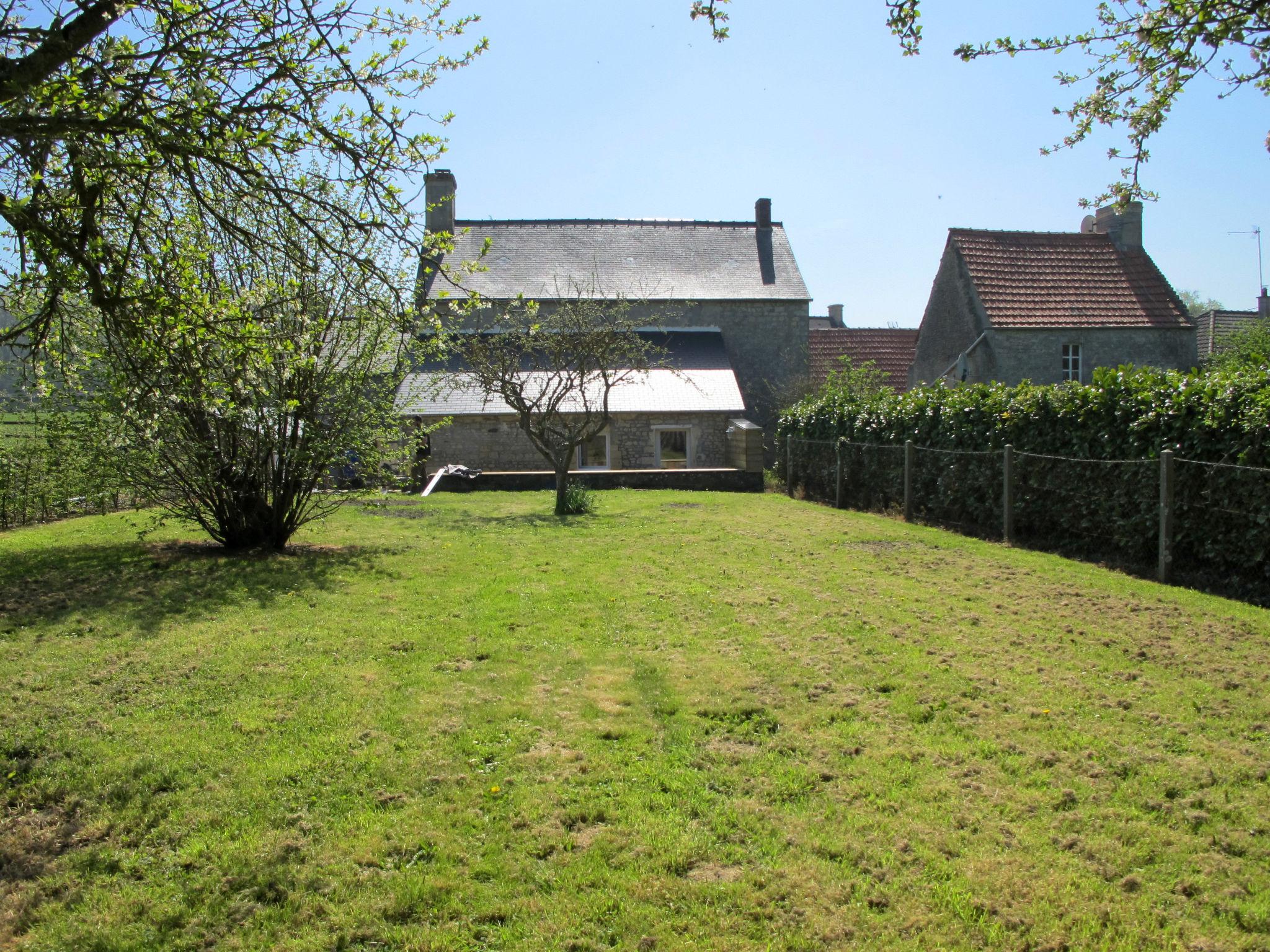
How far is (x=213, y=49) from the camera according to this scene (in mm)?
5250

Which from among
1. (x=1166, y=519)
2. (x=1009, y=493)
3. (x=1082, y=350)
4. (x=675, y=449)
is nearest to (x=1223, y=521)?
(x=1166, y=519)

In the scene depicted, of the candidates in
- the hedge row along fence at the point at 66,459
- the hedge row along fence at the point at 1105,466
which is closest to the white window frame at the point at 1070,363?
the hedge row along fence at the point at 1105,466

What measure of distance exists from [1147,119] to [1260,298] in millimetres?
36256

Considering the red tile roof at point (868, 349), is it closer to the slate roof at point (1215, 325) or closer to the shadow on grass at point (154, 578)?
the slate roof at point (1215, 325)

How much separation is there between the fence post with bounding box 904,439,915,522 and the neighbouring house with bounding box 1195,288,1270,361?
744 inches

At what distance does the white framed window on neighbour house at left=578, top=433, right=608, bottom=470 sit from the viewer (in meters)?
27.3

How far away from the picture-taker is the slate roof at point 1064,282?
25.1 m

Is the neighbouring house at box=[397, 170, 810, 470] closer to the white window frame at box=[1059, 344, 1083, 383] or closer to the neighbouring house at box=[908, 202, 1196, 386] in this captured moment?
the neighbouring house at box=[908, 202, 1196, 386]

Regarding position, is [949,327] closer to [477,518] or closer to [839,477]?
[839,477]

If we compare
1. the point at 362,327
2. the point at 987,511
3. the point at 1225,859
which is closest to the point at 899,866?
the point at 1225,859

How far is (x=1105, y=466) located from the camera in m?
10.3

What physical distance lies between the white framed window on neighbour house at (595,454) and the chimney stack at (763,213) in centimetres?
1344

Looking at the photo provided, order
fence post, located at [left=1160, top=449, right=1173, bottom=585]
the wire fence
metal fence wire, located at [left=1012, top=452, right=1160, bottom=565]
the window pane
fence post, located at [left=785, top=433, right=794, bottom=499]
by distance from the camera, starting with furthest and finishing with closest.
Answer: the window pane
fence post, located at [left=785, top=433, right=794, bottom=499]
metal fence wire, located at [left=1012, top=452, right=1160, bottom=565]
fence post, located at [left=1160, top=449, right=1173, bottom=585]
the wire fence

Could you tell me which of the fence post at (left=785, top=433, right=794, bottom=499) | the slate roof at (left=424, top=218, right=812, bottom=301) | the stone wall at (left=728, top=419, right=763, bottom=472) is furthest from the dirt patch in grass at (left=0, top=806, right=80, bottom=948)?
the slate roof at (left=424, top=218, right=812, bottom=301)
